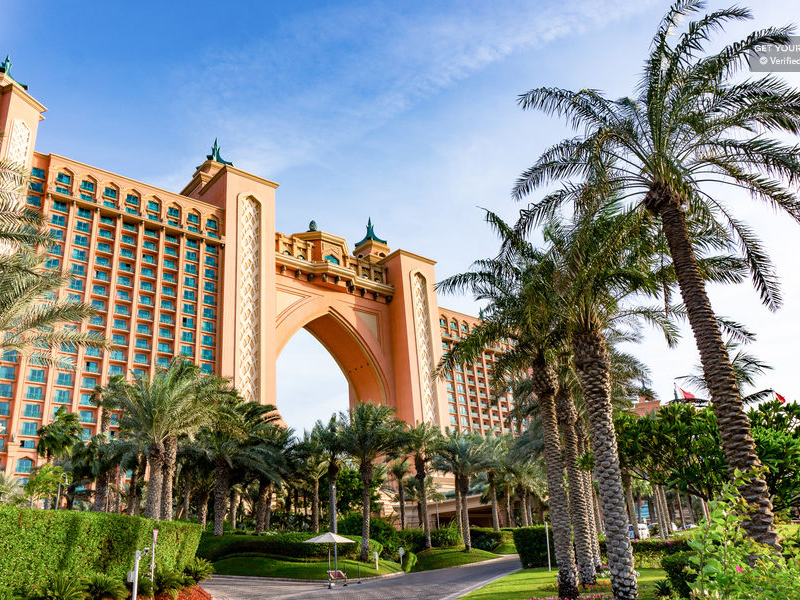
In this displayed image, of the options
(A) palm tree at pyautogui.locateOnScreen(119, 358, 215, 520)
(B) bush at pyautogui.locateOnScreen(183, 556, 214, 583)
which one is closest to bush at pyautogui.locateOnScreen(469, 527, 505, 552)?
(B) bush at pyautogui.locateOnScreen(183, 556, 214, 583)

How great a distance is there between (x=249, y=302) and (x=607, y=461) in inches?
1836

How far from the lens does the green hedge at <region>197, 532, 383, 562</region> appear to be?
107 ft

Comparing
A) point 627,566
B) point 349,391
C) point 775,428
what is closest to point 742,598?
point 627,566

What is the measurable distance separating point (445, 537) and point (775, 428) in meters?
30.8

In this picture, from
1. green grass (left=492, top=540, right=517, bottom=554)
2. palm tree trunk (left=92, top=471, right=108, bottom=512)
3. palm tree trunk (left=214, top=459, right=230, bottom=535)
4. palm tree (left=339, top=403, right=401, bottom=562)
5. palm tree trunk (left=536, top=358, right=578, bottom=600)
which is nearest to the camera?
palm tree trunk (left=536, top=358, right=578, bottom=600)

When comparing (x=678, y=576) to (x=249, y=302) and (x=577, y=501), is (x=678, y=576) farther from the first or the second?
(x=249, y=302)

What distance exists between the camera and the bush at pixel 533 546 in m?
29.8

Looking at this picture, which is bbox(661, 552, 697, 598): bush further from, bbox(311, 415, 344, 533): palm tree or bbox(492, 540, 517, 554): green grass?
bbox(492, 540, 517, 554): green grass

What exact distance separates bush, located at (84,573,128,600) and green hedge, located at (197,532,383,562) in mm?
16786

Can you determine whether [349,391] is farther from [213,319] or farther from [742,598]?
[742,598]

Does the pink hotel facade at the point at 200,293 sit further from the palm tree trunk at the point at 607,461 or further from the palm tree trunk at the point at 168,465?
the palm tree trunk at the point at 607,461

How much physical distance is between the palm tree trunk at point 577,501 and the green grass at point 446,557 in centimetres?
1995

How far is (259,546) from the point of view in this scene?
110 feet

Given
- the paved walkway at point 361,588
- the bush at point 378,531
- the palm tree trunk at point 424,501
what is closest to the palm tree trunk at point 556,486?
the paved walkway at point 361,588
